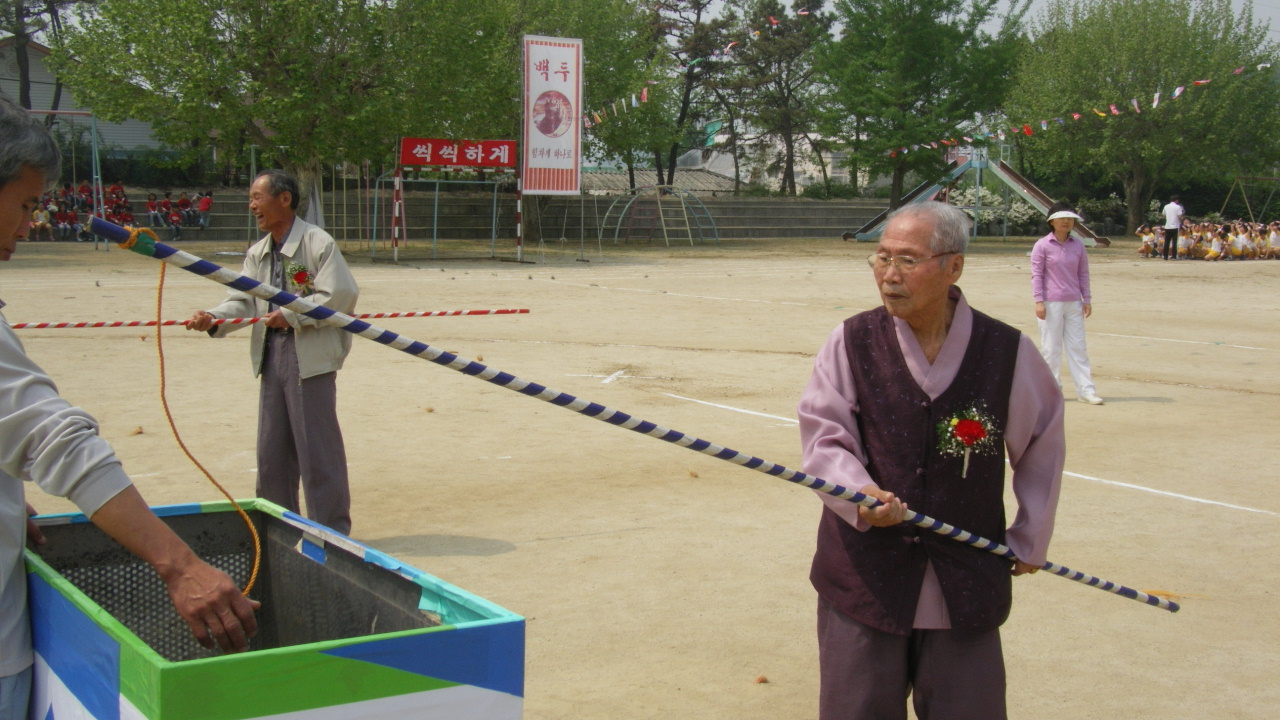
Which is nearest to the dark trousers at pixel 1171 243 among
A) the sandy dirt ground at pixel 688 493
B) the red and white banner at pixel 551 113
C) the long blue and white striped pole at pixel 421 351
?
the sandy dirt ground at pixel 688 493

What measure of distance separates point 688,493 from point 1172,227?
29.7m

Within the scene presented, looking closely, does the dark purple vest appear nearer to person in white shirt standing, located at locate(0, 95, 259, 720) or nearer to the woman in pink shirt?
person in white shirt standing, located at locate(0, 95, 259, 720)

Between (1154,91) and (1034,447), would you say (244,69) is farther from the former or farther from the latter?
(1154,91)

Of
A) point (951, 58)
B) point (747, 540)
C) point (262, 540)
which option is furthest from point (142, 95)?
point (951, 58)

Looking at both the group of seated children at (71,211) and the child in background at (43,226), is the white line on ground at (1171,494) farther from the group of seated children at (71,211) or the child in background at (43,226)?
the child in background at (43,226)

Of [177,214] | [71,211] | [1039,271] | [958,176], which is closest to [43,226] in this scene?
[71,211]

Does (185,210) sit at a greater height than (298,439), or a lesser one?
greater

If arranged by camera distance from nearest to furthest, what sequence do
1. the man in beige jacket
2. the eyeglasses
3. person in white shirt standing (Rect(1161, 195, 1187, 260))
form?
1. the eyeglasses
2. the man in beige jacket
3. person in white shirt standing (Rect(1161, 195, 1187, 260))

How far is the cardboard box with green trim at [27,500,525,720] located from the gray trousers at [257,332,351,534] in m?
2.18

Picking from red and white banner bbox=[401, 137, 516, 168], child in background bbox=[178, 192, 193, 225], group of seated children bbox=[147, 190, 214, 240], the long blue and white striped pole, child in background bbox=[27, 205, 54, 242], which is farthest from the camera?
child in background bbox=[178, 192, 193, 225]

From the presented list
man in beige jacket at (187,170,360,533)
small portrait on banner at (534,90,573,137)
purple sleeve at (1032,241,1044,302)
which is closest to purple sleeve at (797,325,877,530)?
man in beige jacket at (187,170,360,533)

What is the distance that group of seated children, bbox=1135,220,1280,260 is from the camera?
33406mm

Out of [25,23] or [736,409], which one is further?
[25,23]

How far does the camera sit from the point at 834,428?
9.80 feet
